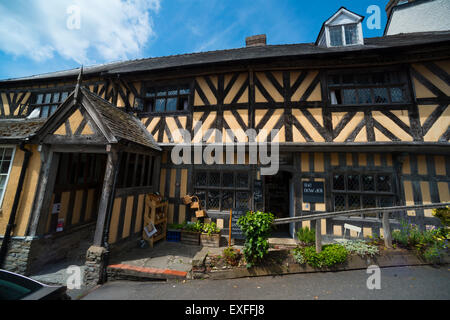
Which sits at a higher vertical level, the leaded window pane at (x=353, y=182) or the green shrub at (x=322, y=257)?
the leaded window pane at (x=353, y=182)

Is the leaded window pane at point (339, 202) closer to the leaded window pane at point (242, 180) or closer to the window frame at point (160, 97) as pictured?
the leaded window pane at point (242, 180)

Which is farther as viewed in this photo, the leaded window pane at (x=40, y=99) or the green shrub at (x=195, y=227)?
the leaded window pane at (x=40, y=99)

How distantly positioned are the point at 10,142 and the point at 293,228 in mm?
9027

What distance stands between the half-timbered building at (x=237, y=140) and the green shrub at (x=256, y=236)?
200 cm

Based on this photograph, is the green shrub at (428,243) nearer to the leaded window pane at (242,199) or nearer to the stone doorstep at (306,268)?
the stone doorstep at (306,268)

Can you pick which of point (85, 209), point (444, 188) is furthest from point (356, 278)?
point (85, 209)

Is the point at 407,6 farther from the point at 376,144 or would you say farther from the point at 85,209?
the point at 85,209

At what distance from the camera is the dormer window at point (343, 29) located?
6.46 meters

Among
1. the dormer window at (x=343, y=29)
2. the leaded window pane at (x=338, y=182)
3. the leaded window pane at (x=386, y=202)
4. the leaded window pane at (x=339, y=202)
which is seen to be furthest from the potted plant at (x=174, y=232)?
the dormer window at (x=343, y=29)

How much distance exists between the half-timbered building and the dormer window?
4 cm

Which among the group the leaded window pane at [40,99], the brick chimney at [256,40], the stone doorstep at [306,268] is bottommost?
the stone doorstep at [306,268]

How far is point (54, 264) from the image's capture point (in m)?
4.59

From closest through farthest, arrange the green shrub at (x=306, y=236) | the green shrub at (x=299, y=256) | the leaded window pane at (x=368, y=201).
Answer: the green shrub at (x=299, y=256) → the green shrub at (x=306, y=236) → the leaded window pane at (x=368, y=201)

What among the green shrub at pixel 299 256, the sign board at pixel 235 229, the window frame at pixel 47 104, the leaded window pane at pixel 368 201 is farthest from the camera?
the window frame at pixel 47 104
